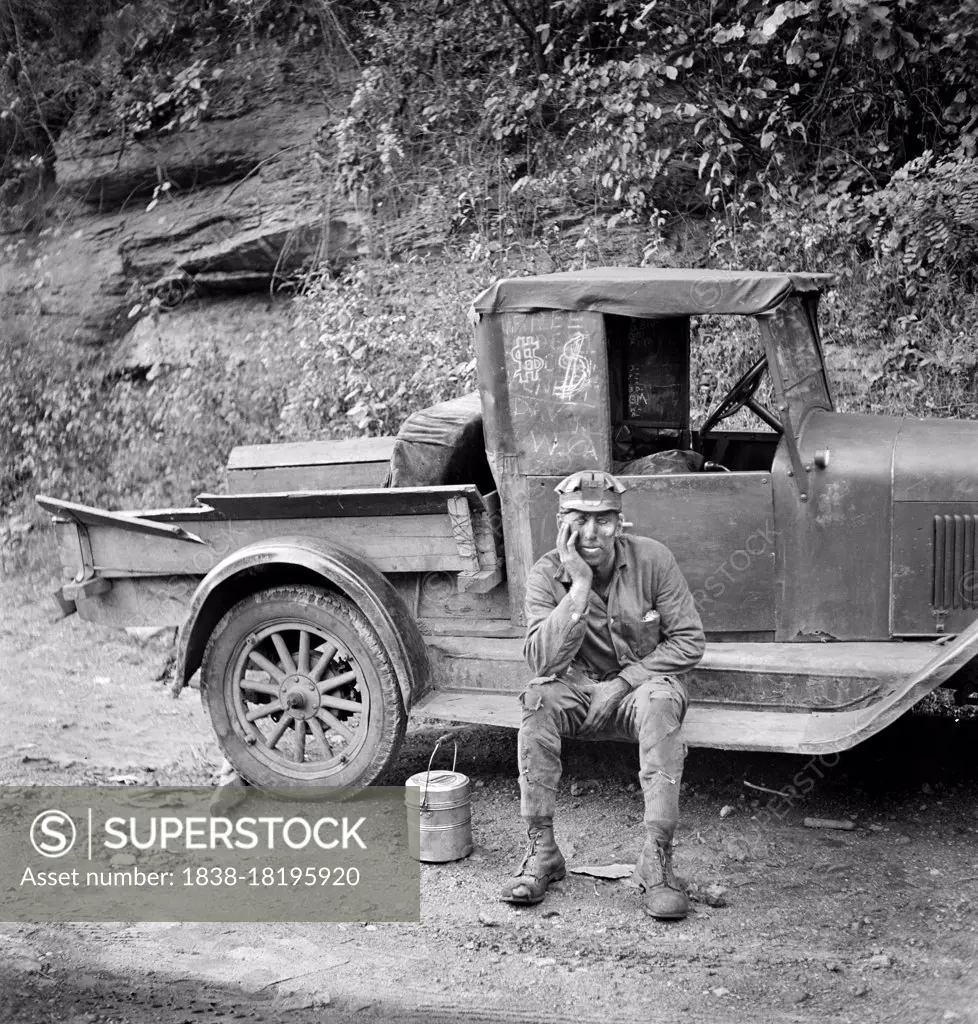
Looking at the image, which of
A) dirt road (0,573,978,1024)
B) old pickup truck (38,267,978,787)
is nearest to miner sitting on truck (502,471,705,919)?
dirt road (0,573,978,1024)

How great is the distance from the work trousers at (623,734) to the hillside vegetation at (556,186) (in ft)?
14.5

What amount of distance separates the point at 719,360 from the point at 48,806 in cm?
530

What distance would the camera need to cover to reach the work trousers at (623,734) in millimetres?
4027

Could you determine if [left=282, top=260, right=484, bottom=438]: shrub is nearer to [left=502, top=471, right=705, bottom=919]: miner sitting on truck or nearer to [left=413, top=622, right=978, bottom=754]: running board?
[left=413, top=622, right=978, bottom=754]: running board

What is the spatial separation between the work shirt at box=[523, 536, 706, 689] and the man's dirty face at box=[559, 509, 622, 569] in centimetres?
13

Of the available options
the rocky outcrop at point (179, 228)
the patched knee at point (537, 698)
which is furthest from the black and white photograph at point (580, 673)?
the rocky outcrop at point (179, 228)

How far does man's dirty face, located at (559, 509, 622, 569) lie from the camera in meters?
4.28

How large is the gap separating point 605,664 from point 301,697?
1.42m

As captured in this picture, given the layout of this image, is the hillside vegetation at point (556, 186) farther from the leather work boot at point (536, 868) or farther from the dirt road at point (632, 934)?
the leather work boot at point (536, 868)

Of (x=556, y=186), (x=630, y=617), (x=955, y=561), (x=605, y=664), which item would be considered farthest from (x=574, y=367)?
(x=556, y=186)

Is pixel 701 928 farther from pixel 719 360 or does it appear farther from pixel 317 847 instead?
pixel 719 360

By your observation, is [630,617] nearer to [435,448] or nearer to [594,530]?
[594,530]

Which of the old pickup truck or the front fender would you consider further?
the front fender

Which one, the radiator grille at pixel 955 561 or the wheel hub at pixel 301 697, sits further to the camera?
the wheel hub at pixel 301 697
